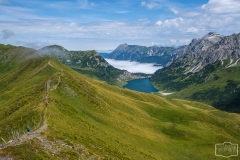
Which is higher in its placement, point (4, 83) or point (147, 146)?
point (4, 83)

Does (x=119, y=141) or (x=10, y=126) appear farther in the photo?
(x=119, y=141)

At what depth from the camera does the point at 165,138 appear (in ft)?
384

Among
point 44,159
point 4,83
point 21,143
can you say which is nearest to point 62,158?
point 44,159

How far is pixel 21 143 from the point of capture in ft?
139

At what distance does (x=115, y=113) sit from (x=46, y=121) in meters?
55.3

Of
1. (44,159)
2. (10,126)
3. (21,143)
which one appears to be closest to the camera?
(44,159)

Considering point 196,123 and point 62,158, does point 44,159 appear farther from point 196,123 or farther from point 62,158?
point 196,123

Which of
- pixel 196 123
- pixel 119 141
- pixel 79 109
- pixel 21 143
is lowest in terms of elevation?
pixel 196 123

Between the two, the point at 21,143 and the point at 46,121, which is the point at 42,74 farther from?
the point at 21,143

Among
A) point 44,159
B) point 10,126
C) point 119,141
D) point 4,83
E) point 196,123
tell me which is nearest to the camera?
point 44,159

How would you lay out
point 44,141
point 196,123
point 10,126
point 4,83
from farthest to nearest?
point 4,83 < point 196,123 < point 10,126 < point 44,141

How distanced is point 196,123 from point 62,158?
5325 inches

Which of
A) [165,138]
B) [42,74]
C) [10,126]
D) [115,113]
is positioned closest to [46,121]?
[10,126]

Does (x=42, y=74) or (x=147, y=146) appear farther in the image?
(x=42, y=74)
